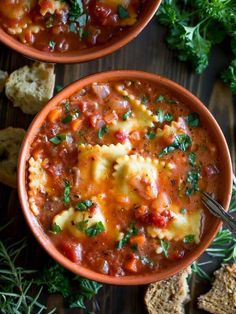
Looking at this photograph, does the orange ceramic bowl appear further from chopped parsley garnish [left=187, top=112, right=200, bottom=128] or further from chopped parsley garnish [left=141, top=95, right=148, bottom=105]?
chopped parsley garnish [left=187, top=112, right=200, bottom=128]

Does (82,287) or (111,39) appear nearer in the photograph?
(111,39)

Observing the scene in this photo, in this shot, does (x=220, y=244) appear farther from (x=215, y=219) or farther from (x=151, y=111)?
(x=151, y=111)

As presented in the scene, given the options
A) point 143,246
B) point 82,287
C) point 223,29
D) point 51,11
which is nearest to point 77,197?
point 143,246

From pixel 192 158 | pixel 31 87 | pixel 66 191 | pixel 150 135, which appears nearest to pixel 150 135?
pixel 150 135

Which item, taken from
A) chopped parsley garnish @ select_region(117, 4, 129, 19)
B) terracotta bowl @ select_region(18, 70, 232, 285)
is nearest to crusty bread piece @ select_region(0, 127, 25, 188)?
terracotta bowl @ select_region(18, 70, 232, 285)

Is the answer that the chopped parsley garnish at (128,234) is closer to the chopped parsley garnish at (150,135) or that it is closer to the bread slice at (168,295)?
the chopped parsley garnish at (150,135)

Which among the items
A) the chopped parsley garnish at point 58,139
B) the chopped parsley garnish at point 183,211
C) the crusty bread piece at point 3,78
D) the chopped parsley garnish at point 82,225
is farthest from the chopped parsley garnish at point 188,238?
the crusty bread piece at point 3,78

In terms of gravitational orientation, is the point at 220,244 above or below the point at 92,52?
below
